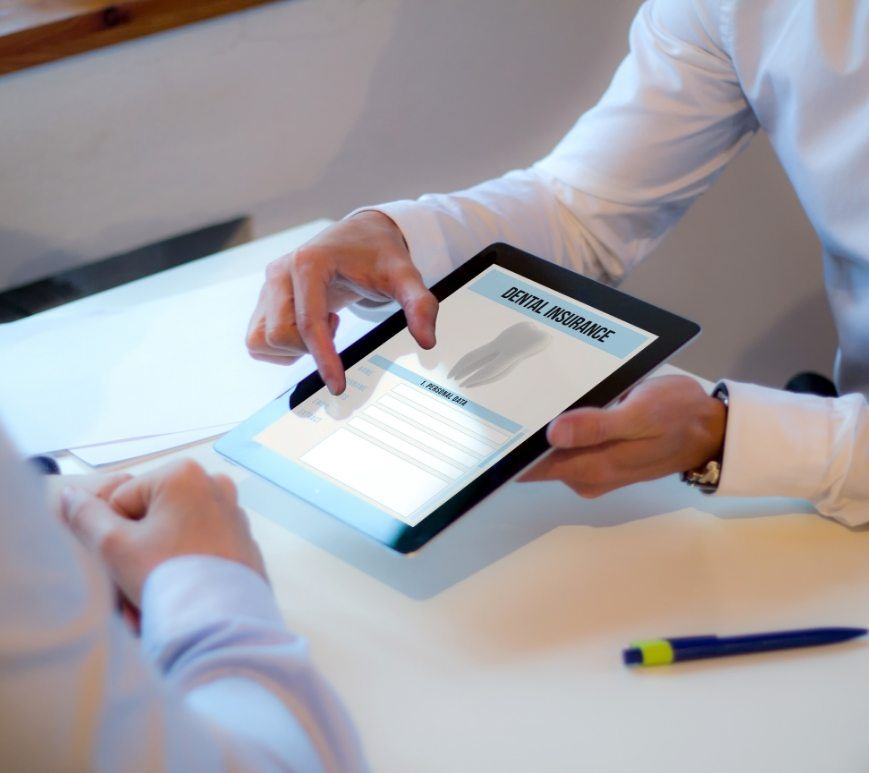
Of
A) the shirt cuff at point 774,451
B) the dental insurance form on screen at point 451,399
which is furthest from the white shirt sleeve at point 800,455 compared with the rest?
the dental insurance form on screen at point 451,399

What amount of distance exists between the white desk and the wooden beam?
1.77ft

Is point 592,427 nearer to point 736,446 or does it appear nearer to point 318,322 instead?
point 736,446

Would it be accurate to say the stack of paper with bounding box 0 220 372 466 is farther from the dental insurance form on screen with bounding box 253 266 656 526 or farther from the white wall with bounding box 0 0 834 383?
the white wall with bounding box 0 0 834 383

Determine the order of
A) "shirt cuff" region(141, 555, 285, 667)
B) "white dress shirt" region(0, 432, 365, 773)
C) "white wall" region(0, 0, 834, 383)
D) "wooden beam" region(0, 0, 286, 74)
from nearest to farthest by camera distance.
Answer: "white dress shirt" region(0, 432, 365, 773), "shirt cuff" region(141, 555, 285, 667), "wooden beam" region(0, 0, 286, 74), "white wall" region(0, 0, 834, 383)

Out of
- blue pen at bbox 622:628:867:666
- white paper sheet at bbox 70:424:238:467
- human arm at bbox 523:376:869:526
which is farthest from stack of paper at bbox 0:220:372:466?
blue pen at bbox 622:628:867:666

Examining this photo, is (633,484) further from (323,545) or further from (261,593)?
(261,593)

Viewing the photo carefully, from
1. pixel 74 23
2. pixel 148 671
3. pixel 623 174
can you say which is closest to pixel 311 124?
pixel 74 23

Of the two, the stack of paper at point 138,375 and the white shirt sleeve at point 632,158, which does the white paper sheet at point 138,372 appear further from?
the white shirt sleeve at point 632,158

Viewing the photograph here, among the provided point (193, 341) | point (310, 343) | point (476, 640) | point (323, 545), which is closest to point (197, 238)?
point (193, 341)

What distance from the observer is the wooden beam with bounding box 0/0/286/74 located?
1.08m

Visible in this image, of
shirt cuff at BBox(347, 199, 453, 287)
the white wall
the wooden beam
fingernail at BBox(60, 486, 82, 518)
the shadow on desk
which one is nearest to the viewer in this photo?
fingernail at BBox(60, 486, 82, 518)

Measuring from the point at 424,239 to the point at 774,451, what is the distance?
1.19 ft

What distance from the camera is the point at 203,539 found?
0.53 metres

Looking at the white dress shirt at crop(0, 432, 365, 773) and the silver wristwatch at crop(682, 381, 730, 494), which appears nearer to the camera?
the white dress shirt at crop(0, 432, 365, 773)
